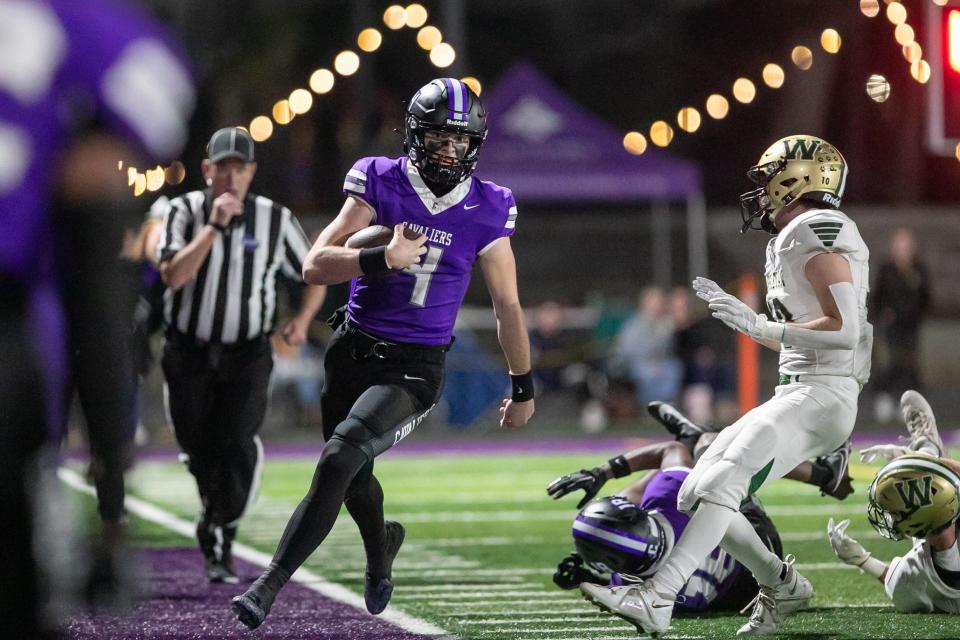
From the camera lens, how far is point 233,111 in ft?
68.1

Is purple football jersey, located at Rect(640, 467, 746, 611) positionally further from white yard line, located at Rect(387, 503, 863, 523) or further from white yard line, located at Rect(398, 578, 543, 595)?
white yard line, located at Rect(387, 503, 863, 523)

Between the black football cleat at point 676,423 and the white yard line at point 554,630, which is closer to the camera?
the white yard line at point 554,630

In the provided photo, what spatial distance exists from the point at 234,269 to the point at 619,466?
195 cm

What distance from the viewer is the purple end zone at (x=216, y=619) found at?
460 cm

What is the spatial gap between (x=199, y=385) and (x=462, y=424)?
367 inches

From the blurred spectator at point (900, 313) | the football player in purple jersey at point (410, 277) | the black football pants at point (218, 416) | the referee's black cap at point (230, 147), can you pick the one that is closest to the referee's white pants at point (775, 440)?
the football player in purple jersey at point (410, 277)

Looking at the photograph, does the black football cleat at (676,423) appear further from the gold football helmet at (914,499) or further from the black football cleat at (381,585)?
the black football cleat at (381,585)

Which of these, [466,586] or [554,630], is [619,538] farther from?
[466,586]

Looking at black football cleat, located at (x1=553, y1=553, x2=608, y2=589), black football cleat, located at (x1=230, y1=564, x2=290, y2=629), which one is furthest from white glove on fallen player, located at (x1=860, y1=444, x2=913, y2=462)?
black football cleat, located at (x1=230, y1=564, x2=290, y2=629)

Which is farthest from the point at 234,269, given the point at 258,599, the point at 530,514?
the point at 530,514

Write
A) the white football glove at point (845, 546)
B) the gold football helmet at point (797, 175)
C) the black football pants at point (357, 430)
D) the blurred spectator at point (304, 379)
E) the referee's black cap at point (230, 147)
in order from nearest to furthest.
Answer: the black football pants at point (357, 430)
the gold football helmet at point (797, 175)
the white football glove at point (845, 546)
the referee's black cap at point (230, 147)
the blurred spectator at point (304, 379)

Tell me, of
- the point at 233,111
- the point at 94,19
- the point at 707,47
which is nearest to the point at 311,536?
the point at 94,19

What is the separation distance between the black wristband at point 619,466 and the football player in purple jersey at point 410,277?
42 cm

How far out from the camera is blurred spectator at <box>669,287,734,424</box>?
14711mm
